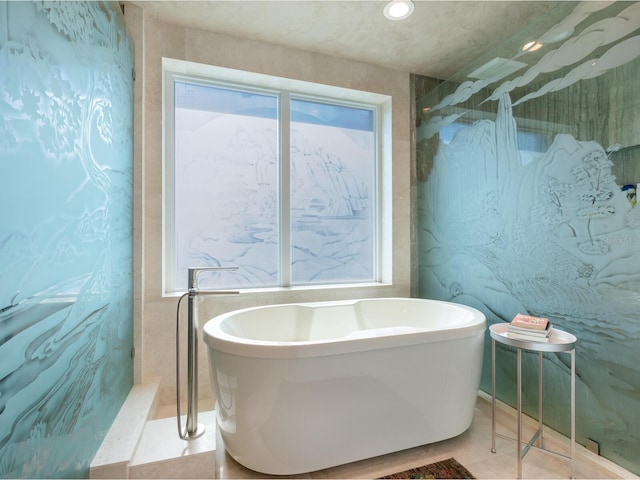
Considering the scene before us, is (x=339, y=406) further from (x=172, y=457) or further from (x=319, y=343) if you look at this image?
(x=172, y=457)

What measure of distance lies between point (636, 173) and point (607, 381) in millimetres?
981

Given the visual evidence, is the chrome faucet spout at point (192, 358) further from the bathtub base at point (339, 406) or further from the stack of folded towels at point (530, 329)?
the stack of folded towels at point (530, 329)

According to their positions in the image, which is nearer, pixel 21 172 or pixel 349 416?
pixel 21 172

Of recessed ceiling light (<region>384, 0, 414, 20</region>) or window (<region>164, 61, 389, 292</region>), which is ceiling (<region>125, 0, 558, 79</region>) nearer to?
recessed ceiling light (<region>384, 0, 414, 20</region>)

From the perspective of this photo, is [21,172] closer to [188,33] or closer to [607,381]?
[188,33]

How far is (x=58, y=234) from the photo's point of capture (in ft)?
3.53

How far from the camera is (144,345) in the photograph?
7.02 feet

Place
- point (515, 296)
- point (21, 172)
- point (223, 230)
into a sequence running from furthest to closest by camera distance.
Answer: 1. point (223, 230)
2. point (515, 296)
3. point (21, 172)

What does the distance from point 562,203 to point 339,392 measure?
1539 mm

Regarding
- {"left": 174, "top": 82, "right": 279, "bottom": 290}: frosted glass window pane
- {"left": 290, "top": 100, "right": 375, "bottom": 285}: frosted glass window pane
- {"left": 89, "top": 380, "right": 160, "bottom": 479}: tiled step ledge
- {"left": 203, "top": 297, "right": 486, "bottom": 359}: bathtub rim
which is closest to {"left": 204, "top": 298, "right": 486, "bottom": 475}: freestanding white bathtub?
{"left": 203, "top": 297, "right": 486, "bottom": 359}: bathtub rim

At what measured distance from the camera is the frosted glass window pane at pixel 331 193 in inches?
106

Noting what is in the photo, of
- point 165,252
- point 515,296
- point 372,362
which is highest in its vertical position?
point 165,252

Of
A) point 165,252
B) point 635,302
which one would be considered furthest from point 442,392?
point 165,252

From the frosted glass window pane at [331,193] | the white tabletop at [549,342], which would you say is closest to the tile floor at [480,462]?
the white tabletop at [549,342]
